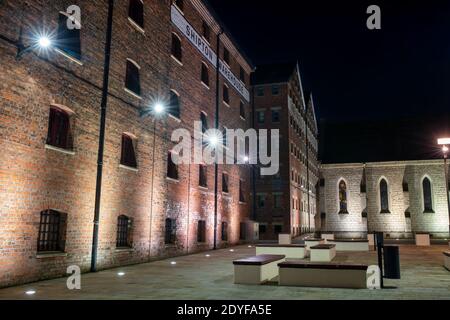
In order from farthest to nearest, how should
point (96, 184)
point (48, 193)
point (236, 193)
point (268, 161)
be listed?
point (268, 161) < point (236, 193) < point (96, 184) < point (48, 193)

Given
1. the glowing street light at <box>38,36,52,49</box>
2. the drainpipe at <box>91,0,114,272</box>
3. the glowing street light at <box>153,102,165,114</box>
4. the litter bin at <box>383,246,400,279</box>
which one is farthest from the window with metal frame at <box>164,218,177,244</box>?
the litter bin at <box>383,246,400,279</box>

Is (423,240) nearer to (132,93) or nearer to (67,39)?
(132,93)

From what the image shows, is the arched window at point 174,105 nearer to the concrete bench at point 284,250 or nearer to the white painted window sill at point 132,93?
the white painted window sill at point 132,93

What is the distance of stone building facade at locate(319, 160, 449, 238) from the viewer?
40.5 metres

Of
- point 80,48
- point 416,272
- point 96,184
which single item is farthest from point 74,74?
point 416,272

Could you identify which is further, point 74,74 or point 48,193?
point 74,74

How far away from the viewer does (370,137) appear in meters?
48.1

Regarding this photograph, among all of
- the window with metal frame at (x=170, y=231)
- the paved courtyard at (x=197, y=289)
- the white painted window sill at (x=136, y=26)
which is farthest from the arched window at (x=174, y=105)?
the paved courtyard at (x=197, y=289)

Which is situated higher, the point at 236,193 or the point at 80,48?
the point at 80,48

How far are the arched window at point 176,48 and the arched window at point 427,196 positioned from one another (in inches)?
1223

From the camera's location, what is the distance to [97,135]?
14.9 m

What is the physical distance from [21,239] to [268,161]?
30308 millimetres

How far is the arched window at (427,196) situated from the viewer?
1604 inches
